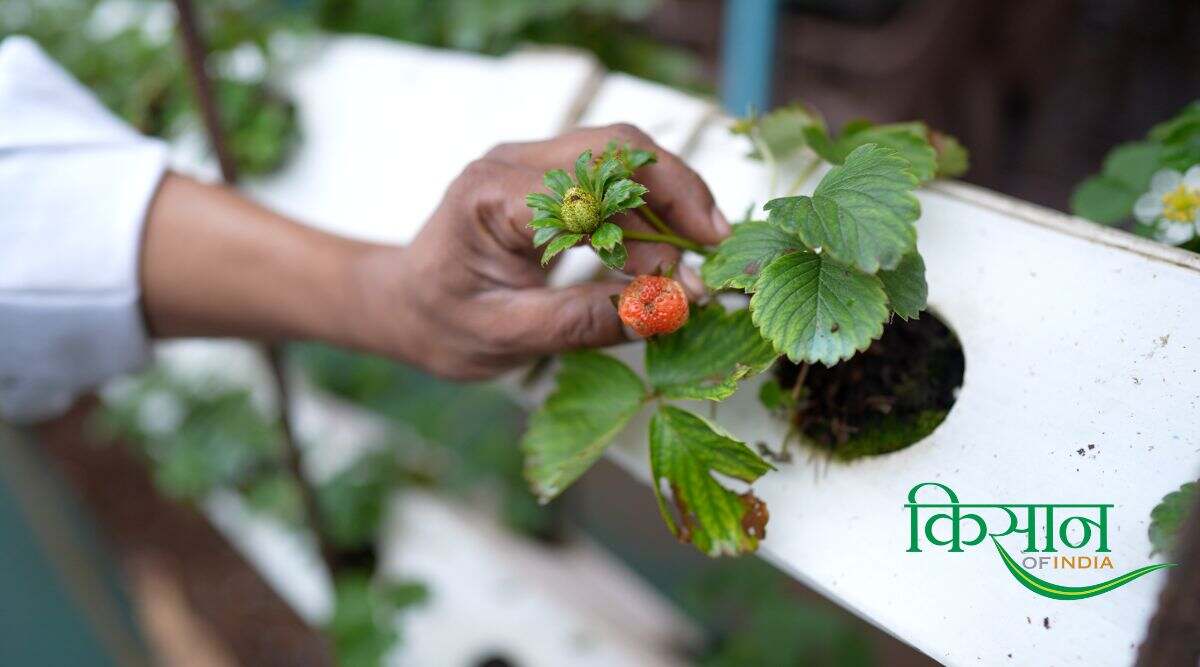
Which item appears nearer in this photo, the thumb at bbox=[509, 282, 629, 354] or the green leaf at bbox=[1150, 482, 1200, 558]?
the green leaf at bbox=[1150, 482, 1200, 558]

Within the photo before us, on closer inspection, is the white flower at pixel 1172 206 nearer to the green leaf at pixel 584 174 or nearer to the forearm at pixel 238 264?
the green leaf at pixel 584 174

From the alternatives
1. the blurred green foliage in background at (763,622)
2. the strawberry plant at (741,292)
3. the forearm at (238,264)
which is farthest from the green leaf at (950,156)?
the blurred green foliage in background at (763,622)

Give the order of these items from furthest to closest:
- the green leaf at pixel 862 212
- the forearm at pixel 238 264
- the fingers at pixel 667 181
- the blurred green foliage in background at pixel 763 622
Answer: the blurred green foliage in background at pixel 763 622 < the forearm at pixel 238 264 < the fingers at pixel 667 181 < the green leaf at pixel 862 212

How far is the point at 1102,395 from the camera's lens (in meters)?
0.56

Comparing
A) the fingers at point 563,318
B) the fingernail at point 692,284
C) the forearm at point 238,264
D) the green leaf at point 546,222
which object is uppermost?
the green leaf at point 546,222

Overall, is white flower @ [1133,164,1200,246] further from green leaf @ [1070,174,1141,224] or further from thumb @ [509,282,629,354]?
thumb @ [509,282,629,354]

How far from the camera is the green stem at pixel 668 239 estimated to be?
1.93 ft

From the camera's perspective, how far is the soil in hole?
0.62m

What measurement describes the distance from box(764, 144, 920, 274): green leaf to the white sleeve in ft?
2.26

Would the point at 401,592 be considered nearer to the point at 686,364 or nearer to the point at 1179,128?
the point at 686,364

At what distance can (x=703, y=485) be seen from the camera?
2.00 feet

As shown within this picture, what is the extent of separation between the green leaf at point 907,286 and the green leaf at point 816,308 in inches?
0.8

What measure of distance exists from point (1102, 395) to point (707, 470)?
256 mm

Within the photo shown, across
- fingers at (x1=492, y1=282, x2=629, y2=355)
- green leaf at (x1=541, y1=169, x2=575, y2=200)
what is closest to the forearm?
fingers at (x1=492, y1=282, x2=629, y2=355)
